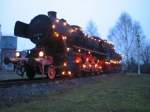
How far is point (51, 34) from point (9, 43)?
55.7 meters

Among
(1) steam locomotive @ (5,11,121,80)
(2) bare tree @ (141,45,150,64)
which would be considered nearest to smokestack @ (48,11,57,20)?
(1) steam locomotive @ (5,11,121,80)

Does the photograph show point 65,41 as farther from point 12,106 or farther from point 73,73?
point 12,106

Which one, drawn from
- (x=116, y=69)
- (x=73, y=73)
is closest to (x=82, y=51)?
(x=73, y=73)

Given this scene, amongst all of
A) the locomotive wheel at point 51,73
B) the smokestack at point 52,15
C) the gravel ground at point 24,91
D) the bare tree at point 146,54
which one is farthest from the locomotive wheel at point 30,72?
the bare tree at point 146,54

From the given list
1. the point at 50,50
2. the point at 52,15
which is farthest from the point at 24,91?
the point at 52,15

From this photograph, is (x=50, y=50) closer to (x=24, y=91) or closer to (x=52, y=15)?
(x=52, y=15)

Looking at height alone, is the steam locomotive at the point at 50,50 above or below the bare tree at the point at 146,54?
below

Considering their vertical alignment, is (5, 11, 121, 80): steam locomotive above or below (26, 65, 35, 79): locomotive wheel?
above

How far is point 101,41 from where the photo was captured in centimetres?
3425

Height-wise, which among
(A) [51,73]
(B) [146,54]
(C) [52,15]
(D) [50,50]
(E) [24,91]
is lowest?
(E) [24,91]

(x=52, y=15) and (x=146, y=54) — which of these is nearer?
(x=52, y=15)

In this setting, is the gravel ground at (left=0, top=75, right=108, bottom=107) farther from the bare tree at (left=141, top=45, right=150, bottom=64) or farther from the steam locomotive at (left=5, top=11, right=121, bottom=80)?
the bare tree at (left=141, top=45, right=150, bottom=64)

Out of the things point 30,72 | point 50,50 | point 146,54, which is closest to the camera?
point 30,72

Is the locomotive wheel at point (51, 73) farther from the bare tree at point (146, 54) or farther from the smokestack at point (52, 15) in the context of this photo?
the bare tree at point (146, 54)
